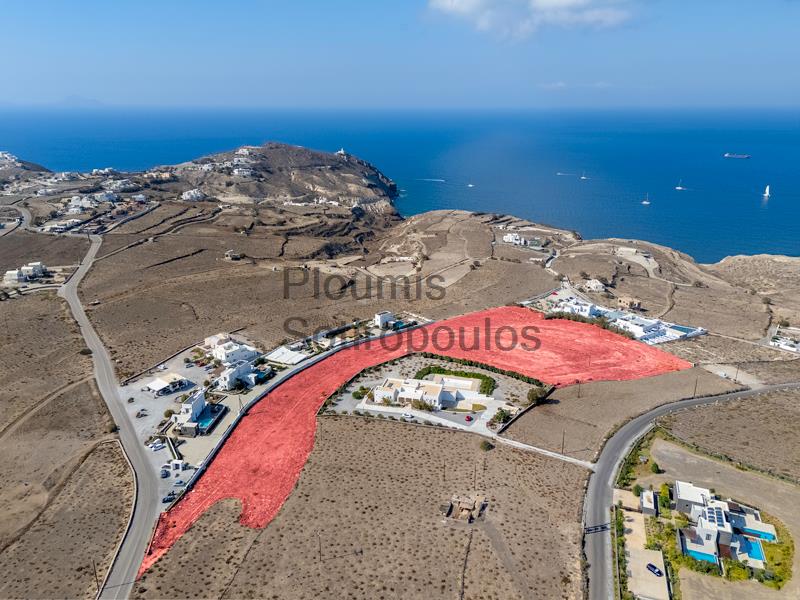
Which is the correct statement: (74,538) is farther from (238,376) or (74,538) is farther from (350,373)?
(350,373)

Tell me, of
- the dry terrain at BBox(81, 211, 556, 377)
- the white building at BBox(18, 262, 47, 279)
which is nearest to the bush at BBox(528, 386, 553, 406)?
the dry terrain at BBox(81, 211, 556, 377)

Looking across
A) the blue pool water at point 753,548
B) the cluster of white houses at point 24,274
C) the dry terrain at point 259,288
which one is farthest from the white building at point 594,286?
the cluster of white houses at point 24,274

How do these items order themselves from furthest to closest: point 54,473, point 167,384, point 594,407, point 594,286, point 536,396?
point 594,286
point 167,384
point 594,407
point 536,396
point 54,473

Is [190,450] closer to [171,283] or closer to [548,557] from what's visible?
[548,557]

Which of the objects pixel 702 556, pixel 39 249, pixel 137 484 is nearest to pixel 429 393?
pixel 702 556

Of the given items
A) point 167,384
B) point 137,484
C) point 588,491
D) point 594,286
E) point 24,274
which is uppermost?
point 24,274

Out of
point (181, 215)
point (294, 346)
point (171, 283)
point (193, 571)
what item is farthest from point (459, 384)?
point (181, 215)

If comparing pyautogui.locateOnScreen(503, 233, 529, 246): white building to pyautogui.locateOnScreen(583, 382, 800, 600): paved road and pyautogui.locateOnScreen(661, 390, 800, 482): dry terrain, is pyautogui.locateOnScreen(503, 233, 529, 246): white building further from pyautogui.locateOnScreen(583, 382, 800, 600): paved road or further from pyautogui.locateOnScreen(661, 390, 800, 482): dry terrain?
pyautogui.locateOnScreen(661, 390, 800, 482): dry terrain
